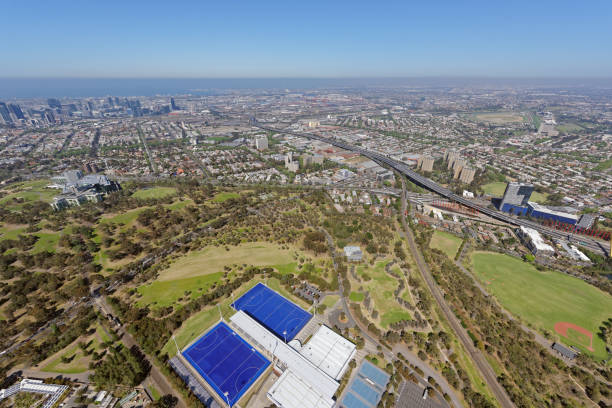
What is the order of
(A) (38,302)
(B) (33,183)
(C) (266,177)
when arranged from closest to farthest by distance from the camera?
1. (A) (38,302)
2. (B) (33,183)
3. (C) (266,177)

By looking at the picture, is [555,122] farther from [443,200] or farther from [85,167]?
[85,167]

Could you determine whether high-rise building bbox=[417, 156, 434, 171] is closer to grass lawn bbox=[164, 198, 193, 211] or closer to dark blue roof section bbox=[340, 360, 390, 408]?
dark blue roof section bbox=[340, 360, 390, 408]

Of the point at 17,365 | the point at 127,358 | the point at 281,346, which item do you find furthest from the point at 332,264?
the point at 17,365

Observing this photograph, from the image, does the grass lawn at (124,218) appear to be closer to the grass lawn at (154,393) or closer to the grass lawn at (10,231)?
the grass lawn at (10,231)

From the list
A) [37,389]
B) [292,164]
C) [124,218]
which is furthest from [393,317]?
[292,164]

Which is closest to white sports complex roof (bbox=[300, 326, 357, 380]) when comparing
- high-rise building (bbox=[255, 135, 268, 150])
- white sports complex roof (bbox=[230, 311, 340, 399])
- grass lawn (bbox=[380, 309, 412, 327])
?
white sports complex roof (bbox=[230, 311, 340, 399])

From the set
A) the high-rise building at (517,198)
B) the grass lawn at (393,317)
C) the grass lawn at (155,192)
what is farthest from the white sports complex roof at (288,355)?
the high-rise building at (517,198)
